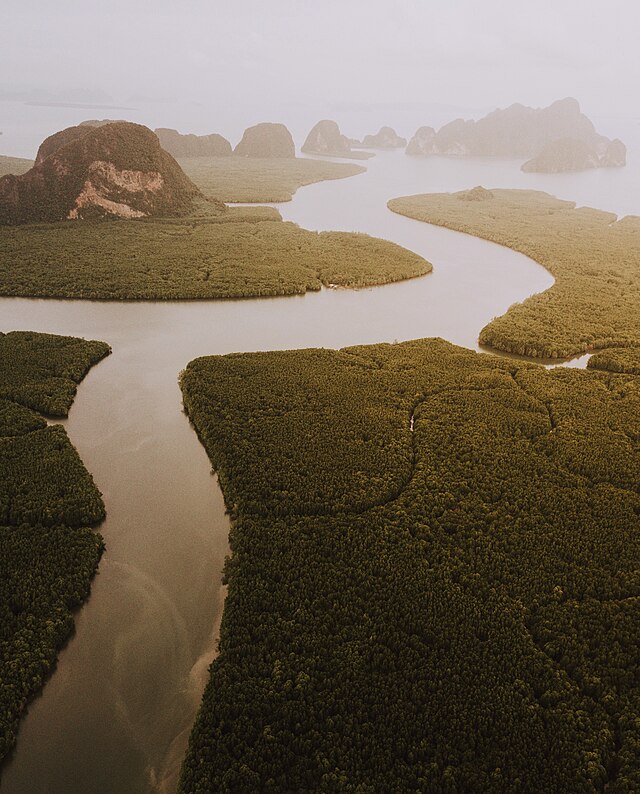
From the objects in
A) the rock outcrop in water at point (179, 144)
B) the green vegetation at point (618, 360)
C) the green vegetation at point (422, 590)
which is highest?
the rock outcrop in water at point (179, 144)

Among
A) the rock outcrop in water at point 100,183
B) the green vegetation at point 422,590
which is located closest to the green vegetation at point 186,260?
the rock outcrop in water at point 100,183

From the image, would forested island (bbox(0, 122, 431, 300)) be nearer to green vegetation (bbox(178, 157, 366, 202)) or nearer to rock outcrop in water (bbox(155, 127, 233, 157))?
green vegetation (bbox(178, 157, 366, 202))

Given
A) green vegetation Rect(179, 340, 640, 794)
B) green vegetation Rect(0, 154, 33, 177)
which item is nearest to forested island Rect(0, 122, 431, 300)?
green vegetation Rect(179, 340, 640, 794)

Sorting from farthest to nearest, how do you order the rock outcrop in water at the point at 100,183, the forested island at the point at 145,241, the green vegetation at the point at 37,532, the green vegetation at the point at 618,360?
the rock outcrop in water at the point at 100,183
the forested island at the point at 145,241
the green vegetation at the point at 618,360
the green vegetation at the point at 37,532

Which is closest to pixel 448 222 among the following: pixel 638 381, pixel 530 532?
pixel 638 381

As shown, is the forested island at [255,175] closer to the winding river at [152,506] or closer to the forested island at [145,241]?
the forested island at [145,241]

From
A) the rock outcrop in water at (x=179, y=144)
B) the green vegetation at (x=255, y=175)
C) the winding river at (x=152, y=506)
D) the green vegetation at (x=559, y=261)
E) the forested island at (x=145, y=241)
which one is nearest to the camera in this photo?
the winding river at (x=152, y=506)

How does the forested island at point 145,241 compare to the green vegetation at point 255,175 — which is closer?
the forested island at point 145,241

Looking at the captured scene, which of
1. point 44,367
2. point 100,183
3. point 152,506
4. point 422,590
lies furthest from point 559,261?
point 100,183

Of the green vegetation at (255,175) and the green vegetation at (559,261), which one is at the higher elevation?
the green vegetation at (255,175)
